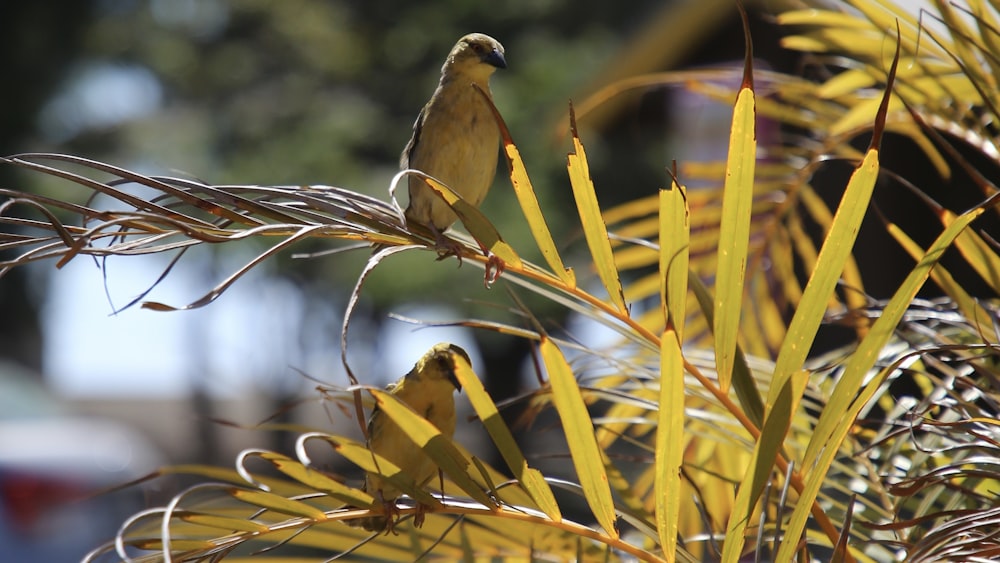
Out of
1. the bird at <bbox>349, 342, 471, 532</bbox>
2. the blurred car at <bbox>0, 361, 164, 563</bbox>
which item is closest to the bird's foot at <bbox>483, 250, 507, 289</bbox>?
the bird at <bbox>349, 342, 471, 532</bbox>

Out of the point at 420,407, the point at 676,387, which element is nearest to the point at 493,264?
the point at 676,387

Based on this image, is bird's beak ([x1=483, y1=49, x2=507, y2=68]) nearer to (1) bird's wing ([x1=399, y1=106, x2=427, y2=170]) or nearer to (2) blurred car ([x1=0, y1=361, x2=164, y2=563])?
(1) bird's wing ([x1=399, y1=106, x2=427, y2=170])

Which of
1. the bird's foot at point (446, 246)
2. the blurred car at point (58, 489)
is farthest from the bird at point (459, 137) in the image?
the blurred car at point (58, 489)

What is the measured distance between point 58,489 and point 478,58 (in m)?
4.06

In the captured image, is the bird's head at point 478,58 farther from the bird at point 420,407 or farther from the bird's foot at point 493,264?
the bird's foot at point 493,264

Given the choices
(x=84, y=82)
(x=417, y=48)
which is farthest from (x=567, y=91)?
(x=84, y=82)

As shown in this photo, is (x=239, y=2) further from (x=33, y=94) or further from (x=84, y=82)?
(x=33, y=94)

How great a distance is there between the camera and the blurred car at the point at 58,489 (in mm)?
5082

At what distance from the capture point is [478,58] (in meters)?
2.01

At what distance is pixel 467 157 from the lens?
1894mm

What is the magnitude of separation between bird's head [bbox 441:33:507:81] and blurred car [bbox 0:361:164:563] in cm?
331

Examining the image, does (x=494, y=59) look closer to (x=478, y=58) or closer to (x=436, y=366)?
(x=478, y=58)

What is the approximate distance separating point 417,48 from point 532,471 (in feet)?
42.5

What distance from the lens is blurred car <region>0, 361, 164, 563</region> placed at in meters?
5.08
